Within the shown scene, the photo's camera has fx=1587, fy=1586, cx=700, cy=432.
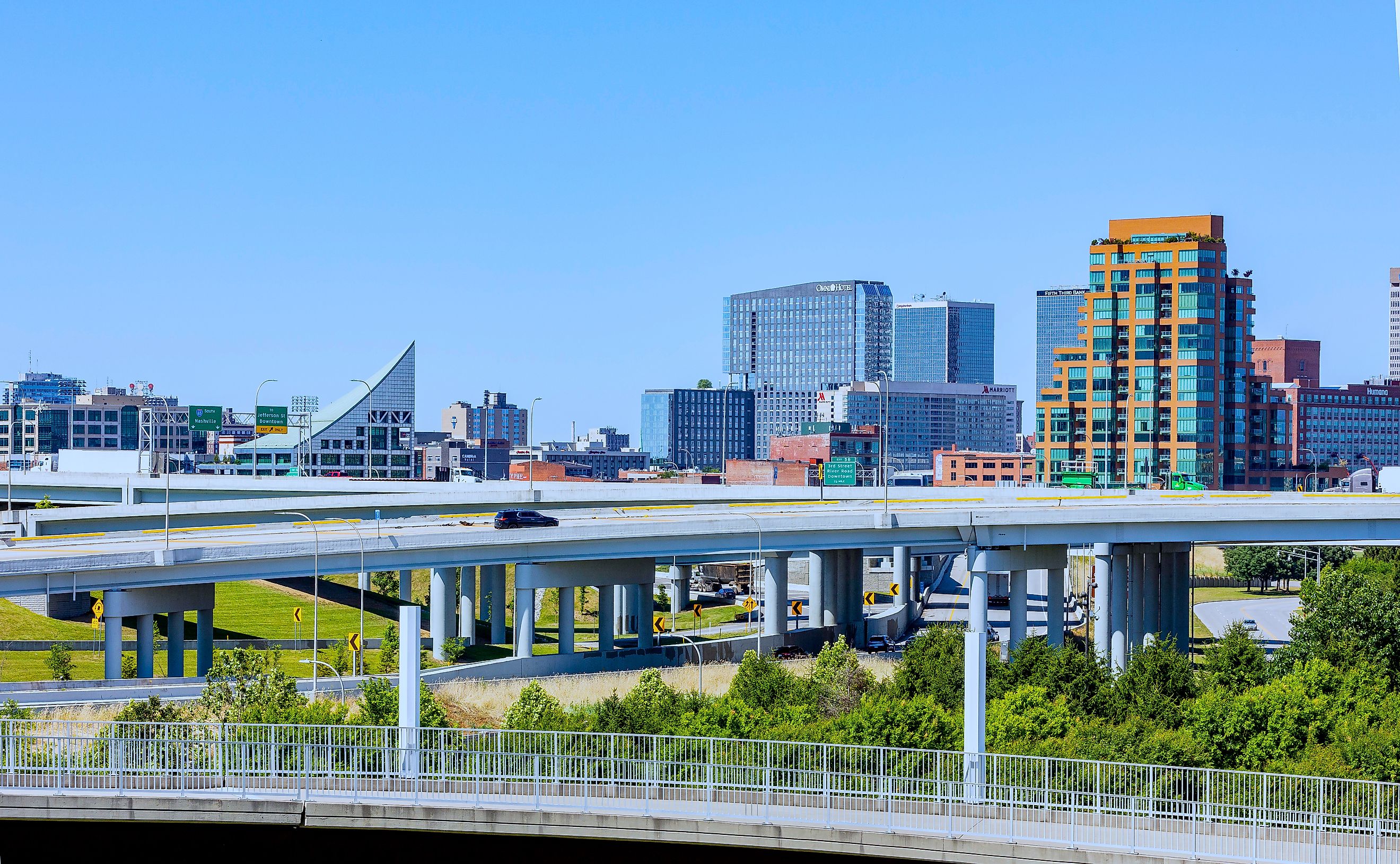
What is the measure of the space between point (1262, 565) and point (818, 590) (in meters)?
59.2

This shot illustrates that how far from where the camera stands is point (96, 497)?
128 m

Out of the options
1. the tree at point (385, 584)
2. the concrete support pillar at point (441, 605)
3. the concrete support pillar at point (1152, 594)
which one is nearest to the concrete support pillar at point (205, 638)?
the concrete support pillar at point (441, 605)

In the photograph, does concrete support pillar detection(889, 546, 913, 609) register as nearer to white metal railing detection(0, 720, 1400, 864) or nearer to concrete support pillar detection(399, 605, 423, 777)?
white metal railing detection(0, 720, 1400, 864)

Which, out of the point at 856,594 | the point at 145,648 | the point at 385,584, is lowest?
the point at 385,584

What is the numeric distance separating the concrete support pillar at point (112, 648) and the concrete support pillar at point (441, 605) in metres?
22.2

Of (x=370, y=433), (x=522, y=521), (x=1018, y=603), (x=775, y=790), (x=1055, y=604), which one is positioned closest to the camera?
(x=775, y=790)

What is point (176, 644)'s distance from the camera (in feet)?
224

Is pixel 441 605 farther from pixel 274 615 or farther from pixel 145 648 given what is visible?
pixel 145 648

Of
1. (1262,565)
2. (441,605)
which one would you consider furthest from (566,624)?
(1262,565)

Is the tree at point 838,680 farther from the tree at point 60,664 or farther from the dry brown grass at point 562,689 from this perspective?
the tree at point 60,664

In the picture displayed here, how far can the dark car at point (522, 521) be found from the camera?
78.2 metres

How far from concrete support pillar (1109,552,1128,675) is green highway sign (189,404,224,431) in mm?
84033

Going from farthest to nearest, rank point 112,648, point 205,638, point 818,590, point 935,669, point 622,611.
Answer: point 622,611 < point 818,590 < point 205,638 < point 112,648 < point 935,669

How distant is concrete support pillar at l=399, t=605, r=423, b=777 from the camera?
30625mm
